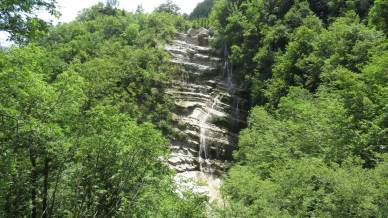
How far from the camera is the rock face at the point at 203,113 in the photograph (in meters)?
41.7

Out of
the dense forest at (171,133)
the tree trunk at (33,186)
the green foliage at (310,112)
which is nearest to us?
the dense forest at (171,133)

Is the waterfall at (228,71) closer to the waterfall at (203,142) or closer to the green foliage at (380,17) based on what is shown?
the waterfall at (203,142)

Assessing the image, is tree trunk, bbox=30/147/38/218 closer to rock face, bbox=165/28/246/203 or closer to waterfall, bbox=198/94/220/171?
rock face, bbox=165/28/246/203

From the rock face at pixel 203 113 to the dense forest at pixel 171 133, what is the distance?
2.47 meters

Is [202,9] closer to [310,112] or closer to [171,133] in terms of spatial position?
[171,133]

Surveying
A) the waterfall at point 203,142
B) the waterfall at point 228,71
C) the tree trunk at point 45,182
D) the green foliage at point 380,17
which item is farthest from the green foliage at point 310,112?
the tree trunk at point 45,182

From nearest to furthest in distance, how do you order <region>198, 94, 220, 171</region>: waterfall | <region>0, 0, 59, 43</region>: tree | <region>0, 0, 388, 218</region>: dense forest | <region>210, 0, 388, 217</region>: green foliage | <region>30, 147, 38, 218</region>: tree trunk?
<region>0, 0, 59, 43</region>: tree, <region>0, 0, 388, 218</region>: dense forest, <region>30, 147, 38, 218</region>: tree trunk, <region>210, 0, 388, 217</region>: green foliage, <region>198, 94, 220, 171</region>: waterfall

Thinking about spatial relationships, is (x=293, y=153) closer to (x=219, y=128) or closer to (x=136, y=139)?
(x=136, y=139)

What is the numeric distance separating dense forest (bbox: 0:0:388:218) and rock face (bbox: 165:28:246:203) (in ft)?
8.11

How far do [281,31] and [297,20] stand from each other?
9.14 feet

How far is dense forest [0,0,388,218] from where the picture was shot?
15.8m

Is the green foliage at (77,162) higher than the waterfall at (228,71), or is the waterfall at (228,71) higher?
the green foliage at (77,162)

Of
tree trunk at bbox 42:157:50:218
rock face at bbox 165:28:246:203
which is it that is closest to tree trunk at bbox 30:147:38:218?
tree trunk at bbox 42:157:50:218

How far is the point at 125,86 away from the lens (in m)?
47.9
